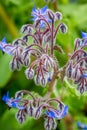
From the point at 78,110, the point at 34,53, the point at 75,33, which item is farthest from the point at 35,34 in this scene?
the point at 75,33

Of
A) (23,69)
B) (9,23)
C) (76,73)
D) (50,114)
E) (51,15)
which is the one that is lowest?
(50,114)

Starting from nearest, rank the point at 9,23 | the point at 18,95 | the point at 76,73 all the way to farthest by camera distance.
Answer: the point at 76,73 < the point at 18,95 < the point at 9,23

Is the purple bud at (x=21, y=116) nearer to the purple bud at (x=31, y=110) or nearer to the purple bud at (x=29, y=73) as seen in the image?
the purple bud at (x=31, y=110)

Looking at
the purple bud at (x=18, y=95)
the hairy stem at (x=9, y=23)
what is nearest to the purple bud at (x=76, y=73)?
the purple bud at (x=18, y=95)

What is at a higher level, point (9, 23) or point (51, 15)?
point (9, 23)

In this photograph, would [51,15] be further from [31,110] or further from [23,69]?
[23,69]

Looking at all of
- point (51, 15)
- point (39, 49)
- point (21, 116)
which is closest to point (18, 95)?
point (21, 116)

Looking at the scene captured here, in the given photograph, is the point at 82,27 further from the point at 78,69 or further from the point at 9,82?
the point at 78,69
